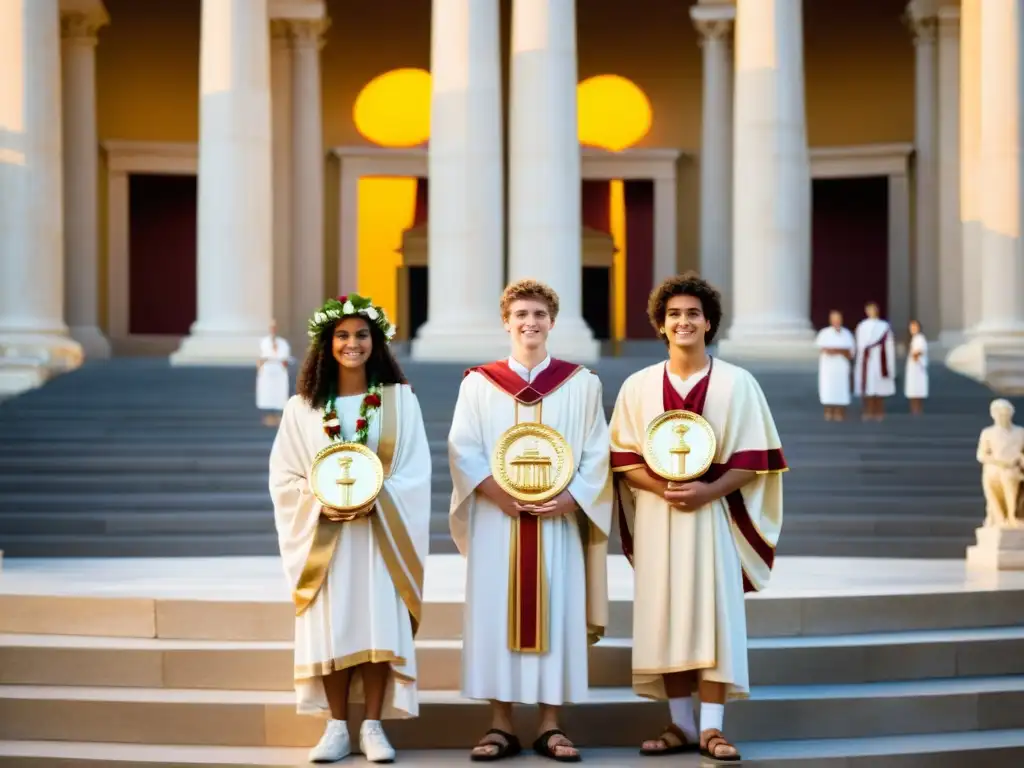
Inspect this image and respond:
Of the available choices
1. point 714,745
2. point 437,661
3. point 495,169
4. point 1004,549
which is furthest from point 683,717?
point 495,169

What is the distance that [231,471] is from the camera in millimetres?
19812

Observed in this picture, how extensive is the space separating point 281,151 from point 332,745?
1023 inches

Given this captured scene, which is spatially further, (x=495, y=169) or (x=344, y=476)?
(x=495, y=169)

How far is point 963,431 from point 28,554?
40.1 feet

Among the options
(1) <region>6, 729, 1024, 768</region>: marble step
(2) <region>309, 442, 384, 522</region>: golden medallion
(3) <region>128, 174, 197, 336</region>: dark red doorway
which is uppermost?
(3) <region>128, 174, 197, 336</region>: dark red doorway

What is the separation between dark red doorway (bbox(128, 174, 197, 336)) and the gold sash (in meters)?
29.0

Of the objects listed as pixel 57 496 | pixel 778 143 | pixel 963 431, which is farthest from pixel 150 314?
pixel 963 431

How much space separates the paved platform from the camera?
9.44 m

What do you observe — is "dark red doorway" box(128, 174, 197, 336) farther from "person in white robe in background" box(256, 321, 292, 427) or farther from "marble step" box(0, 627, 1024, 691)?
"marble step" box(0, 627, 1024, 691)

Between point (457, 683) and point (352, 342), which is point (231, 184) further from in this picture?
point (352, 342)

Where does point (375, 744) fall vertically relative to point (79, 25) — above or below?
below

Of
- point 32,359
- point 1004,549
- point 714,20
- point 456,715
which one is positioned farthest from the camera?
point 714,20

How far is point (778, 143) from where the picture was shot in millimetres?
27688

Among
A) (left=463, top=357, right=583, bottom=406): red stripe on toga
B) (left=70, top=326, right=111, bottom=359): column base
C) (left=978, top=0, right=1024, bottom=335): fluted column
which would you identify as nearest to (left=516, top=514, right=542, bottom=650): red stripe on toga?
(left=463, top=357, right=583, bottom=406): red stripe on toga
